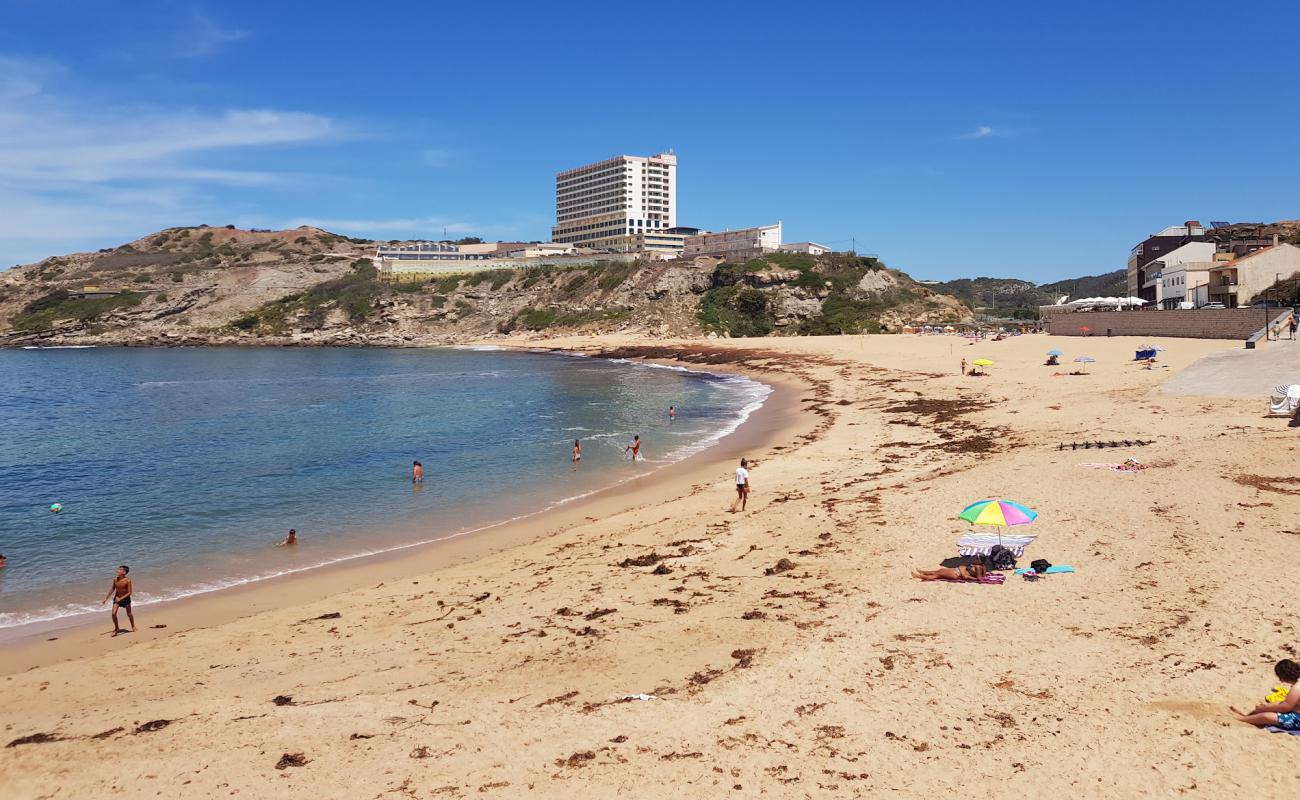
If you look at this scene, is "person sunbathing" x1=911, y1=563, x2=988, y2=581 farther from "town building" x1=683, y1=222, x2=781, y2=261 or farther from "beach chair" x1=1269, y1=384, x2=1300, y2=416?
Answer: "town building" x1=683, y1=222, x2=781, y2=261

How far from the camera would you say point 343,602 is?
14477 millimetres

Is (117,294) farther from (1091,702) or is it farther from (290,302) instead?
(1091,702)

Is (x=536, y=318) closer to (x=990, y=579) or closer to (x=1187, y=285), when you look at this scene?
(x=1187, y=285)

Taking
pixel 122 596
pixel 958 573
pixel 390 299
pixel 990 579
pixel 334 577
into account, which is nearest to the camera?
pixel 990 579

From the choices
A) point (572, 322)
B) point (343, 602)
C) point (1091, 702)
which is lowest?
point (343, 602)

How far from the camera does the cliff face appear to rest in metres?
94.0

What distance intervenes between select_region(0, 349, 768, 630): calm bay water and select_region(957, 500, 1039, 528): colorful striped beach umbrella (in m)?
12.6

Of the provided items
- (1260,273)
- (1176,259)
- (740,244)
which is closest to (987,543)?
(1260,273)

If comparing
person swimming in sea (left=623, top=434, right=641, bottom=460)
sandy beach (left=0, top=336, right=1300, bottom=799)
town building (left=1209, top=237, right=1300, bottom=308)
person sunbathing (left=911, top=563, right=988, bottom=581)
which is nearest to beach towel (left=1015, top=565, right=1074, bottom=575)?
sandy beach (left=0, top=336, right=1300, bottom=799)

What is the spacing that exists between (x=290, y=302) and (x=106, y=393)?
7934 cm

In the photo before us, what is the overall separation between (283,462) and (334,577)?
1468cm

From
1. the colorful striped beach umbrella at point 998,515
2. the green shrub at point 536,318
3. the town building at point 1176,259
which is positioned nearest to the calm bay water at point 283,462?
the colorful striped beach umbrella at point 998,515

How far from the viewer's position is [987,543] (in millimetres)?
13039

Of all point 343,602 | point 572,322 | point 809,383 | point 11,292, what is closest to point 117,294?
point 11,292
